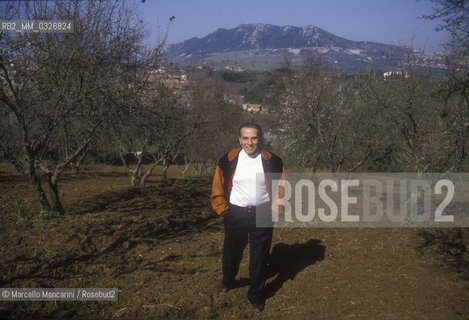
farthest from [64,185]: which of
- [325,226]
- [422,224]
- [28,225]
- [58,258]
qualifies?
[422,224]

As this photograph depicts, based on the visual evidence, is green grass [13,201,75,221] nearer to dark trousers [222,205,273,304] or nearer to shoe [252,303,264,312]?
dark trousers [222,205,273,304]

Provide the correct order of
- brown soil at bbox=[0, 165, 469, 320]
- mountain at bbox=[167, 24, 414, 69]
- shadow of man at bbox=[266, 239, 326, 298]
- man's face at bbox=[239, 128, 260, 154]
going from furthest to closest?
mountain at bbox=[167, 24, 414, 69], shadow of man at bbox=[266, 239, 326, 298], brown soil at bbox=[0, 165, 469, 320], man's face at bbox=[239, 128, 260, 154]

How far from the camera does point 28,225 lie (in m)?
4.58

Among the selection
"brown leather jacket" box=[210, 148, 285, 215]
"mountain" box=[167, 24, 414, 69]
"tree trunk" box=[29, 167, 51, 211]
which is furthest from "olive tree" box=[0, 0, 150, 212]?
"mountain" box=[167, 24, 414, 69]

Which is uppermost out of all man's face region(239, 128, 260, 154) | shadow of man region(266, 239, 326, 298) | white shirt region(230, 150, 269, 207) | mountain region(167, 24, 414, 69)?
mountain region(167, 24, 414, 69)

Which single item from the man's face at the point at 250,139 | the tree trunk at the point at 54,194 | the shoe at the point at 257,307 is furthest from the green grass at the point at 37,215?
the man's face at the point at 250,139

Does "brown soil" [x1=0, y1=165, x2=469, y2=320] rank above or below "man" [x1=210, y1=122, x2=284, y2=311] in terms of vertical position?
below

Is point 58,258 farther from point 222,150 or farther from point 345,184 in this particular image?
point 222,150

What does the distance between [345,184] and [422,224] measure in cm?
191

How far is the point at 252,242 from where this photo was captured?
322cm

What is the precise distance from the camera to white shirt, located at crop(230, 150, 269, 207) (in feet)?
10.4

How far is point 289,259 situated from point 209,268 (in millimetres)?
1000

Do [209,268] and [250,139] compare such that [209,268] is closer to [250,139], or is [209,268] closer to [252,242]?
[252,242]

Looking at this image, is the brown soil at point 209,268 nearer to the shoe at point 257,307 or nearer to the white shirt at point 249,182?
the shoe at point 257,307
